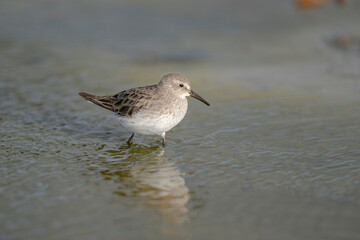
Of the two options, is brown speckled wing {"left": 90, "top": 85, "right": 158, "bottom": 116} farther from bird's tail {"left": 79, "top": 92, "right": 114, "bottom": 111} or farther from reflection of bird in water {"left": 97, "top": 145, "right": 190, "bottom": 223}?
reflection of bird in water {"left": 97, "top": 145, "right": 190, "bottom": 223}

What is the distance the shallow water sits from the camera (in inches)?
210

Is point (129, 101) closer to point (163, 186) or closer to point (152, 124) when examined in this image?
point (152, 124)

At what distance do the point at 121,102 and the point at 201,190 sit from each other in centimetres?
271

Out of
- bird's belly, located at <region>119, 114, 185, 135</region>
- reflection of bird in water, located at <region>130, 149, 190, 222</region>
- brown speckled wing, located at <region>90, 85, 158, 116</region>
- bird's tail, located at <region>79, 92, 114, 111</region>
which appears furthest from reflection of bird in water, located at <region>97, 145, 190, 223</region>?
bird's tail, located at <region>79, 92, 114, 111</region>

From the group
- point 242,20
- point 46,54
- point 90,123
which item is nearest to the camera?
point 90,123

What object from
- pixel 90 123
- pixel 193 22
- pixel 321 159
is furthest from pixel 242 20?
pixel 321 159

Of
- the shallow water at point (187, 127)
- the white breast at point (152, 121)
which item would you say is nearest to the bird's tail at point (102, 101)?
the shallow water at point (187, 127)

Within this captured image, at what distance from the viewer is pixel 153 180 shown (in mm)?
6414

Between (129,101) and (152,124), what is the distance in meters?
0.67

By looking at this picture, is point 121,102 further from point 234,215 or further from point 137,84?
point 234,215

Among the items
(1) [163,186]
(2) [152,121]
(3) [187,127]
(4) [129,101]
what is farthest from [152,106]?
(1) [163,186]

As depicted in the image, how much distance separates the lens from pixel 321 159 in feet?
22.7

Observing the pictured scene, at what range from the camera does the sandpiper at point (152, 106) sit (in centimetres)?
770

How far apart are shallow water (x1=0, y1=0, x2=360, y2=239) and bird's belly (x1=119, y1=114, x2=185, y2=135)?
0.29 m
